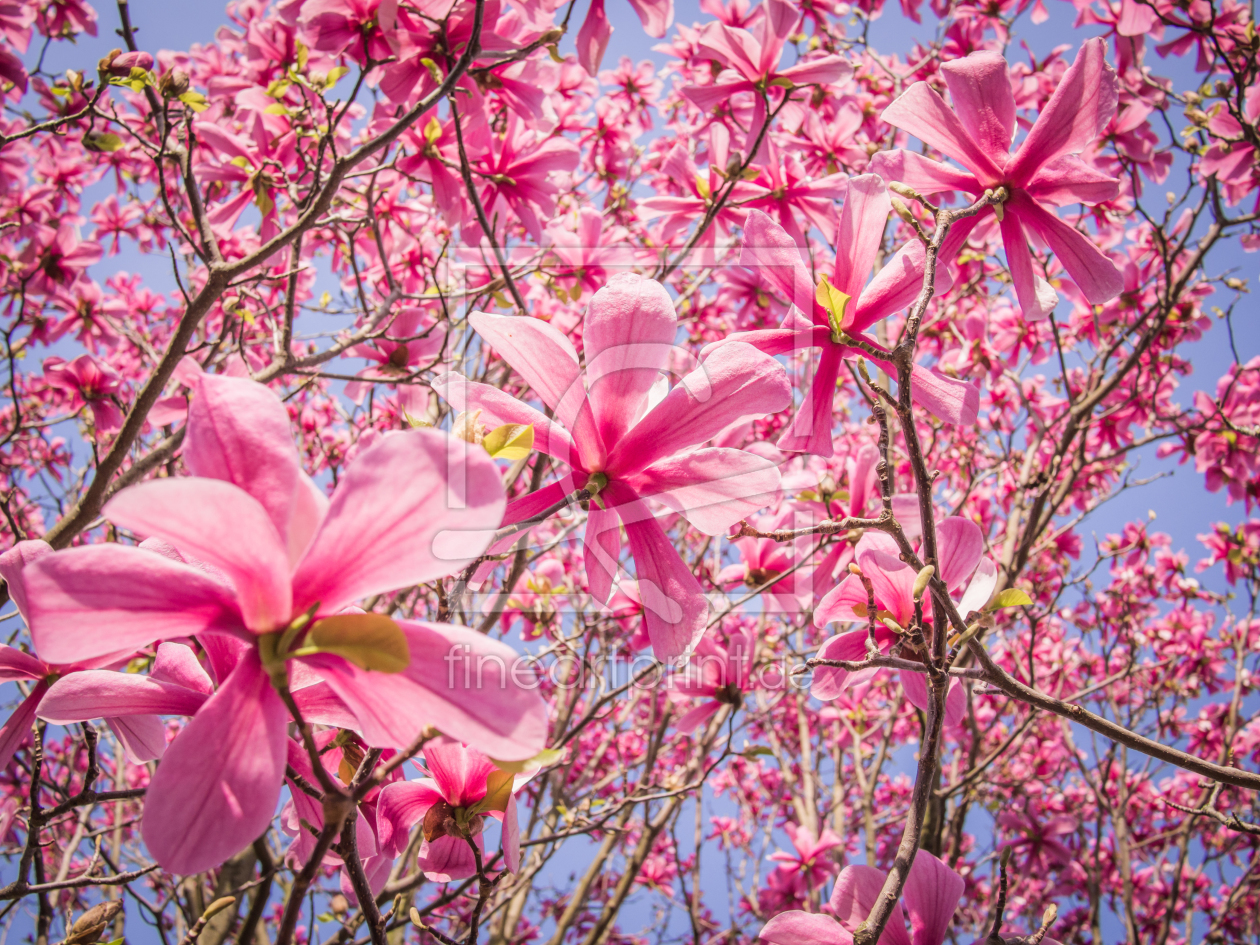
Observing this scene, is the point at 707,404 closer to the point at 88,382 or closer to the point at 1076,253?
the point at 1076,253

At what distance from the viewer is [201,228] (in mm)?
1600

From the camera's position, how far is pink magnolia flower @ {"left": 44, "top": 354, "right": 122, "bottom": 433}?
7.41 feet

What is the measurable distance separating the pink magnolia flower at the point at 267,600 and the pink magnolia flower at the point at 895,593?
0.68m

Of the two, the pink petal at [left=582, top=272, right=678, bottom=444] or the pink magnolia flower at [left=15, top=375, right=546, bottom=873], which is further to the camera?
the pink petal at [left=582, top=272, right=678, bottom=444]

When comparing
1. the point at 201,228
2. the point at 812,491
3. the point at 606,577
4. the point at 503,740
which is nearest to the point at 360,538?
the point at 503,740

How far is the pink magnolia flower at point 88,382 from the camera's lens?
226cm

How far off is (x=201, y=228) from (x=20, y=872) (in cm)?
131

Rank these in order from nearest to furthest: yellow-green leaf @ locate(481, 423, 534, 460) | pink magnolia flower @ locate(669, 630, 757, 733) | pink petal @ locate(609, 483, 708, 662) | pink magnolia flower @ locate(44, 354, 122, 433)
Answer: yellow-green leaf @ locate(481, 423, 534, 460) < pink petal @ locate(609, 483, 708, 662) < pink magnolia flower @ locate(669, 630, 757, 733) < pink magnolia flower @ locate(44, 354, 122, 433)

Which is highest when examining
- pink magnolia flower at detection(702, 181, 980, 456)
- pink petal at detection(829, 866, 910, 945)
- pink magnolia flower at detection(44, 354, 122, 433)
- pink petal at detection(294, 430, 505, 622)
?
pink magnolia flower at detection(44, 354, 122, 433)

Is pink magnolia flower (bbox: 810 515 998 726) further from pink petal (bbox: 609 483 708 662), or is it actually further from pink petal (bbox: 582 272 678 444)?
pink petal (bbox: 582 272 678 444)

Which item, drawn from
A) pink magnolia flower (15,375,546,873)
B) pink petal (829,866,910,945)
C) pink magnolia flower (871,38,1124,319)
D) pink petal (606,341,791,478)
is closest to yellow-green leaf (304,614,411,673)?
pink magnolia flower (15,375,546,873)

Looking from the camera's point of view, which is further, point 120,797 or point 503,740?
point 120,797

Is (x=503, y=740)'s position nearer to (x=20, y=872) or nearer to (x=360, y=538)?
(x=360, y=538)

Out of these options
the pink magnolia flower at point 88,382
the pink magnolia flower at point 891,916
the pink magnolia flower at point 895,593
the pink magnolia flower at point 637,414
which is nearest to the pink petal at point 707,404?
the pink magnolia flower at point 637,414
